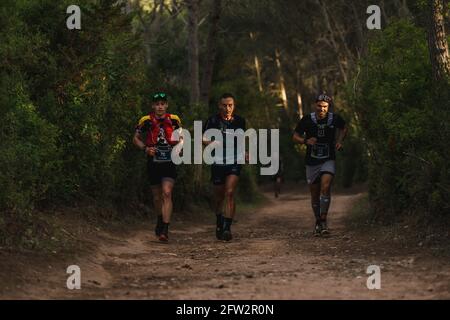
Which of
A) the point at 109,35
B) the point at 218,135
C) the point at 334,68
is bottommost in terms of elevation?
the point at 218,135

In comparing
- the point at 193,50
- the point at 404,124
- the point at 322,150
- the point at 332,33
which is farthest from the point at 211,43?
the point at 332,33

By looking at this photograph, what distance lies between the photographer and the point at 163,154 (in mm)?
12195

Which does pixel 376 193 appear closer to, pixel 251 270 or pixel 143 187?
pixel 143 187

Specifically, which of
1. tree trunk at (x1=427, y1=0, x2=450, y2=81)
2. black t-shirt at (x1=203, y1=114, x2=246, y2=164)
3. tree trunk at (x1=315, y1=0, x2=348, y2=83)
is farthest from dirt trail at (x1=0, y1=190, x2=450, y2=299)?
tree trunk at (x1=315, y1=0, x2=348, y2=83)

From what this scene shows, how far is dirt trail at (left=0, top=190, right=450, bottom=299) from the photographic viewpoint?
762 centimetres

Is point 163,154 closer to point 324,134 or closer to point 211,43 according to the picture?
point 324,134

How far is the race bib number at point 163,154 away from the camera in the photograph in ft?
40.0

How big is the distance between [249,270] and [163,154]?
3.45 m

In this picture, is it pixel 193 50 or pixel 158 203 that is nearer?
pixel 158 203

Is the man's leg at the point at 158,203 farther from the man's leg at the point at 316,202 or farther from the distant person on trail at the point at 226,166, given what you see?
the man's leg at the point at 316,202

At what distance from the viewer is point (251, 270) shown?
9.15 meters

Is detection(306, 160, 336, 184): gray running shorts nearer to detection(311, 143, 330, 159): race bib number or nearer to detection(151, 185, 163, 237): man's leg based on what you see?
detection(311, 143, 330, 159): race bib number

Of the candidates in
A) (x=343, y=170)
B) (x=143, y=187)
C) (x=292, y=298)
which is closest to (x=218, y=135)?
(x=143, y=187)
